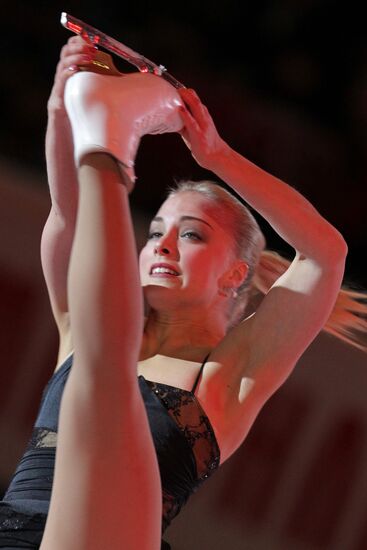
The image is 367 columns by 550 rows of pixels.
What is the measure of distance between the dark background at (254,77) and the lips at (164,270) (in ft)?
3.22

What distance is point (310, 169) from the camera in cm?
248

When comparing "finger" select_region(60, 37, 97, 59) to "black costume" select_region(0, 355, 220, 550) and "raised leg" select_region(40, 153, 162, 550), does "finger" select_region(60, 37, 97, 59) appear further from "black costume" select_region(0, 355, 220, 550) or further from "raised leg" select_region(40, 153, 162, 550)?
"black costume" select_region(0, 355, 220, 550)

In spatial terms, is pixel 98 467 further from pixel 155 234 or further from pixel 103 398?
pixel 155 234

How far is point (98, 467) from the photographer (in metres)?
1.00

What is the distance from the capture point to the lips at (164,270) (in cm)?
137

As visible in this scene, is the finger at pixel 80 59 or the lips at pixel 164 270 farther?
the lips at pixel 164 270

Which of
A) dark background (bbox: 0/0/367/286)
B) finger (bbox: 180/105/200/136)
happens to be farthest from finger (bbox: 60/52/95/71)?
dark background (bbox: 0/0/367/286)

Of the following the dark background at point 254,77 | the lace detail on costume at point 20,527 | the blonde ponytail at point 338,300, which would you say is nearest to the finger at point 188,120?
the blonde ponytail at point 338,300

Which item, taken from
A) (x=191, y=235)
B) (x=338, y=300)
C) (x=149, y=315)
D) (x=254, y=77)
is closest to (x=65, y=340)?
(x=149, y=315)

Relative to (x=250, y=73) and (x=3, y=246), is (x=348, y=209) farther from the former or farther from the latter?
(x=3, y=246)

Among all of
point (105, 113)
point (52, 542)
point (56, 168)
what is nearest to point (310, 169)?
point (56, 168)

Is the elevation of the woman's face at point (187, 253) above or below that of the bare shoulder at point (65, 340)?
above

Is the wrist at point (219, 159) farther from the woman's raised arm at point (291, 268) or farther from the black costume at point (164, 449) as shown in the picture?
the black costume at point (164, 449)

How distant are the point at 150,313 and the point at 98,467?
0.47 m
